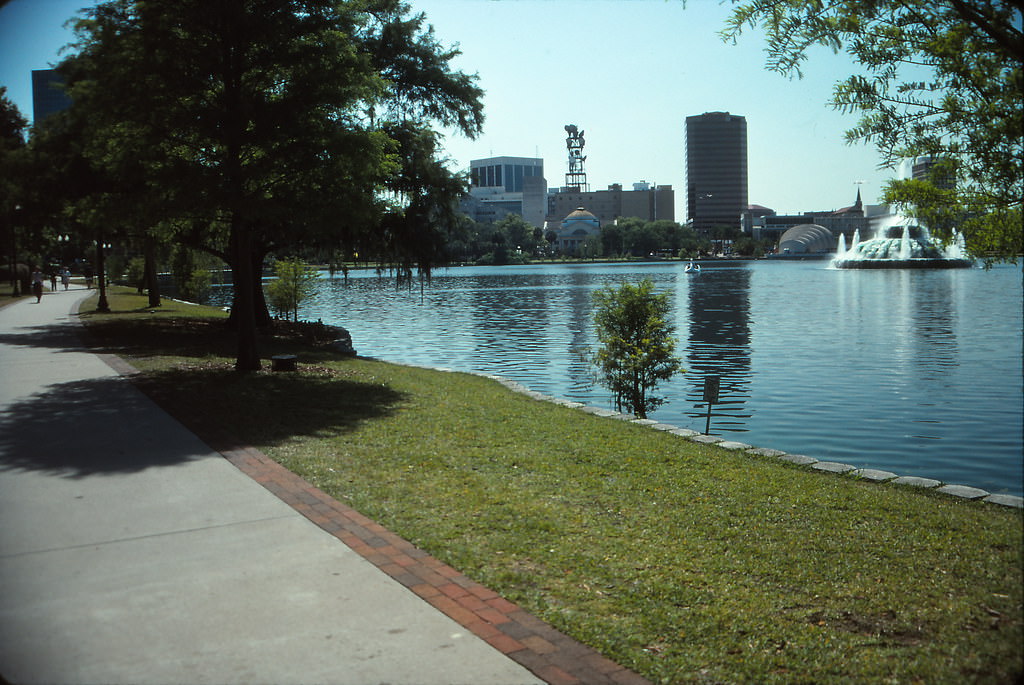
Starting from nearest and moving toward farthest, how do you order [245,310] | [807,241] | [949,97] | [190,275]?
[949,97], [245,310], [190,275], [807,241]

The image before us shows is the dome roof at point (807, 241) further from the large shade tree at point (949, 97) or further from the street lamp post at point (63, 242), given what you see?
the large shade tree at point (949, 97)

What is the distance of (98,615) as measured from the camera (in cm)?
465

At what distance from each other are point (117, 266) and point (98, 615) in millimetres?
70025

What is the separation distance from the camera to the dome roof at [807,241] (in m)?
171

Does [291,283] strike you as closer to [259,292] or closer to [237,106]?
[259,292]

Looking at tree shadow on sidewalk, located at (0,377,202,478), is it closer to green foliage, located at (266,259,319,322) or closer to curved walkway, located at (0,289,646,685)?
curved walkway, located at (0,289,646,685)

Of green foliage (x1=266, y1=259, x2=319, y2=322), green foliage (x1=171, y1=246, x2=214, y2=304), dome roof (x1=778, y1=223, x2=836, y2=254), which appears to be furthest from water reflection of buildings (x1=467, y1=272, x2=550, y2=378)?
dome roof (x1=778, y1=223, x2=836, y2=254)

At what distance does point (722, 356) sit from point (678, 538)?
19846mm

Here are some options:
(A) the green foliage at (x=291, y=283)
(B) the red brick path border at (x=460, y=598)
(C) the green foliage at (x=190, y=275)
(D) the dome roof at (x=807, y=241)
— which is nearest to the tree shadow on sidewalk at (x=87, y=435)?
(B) the red brick path border at (x=460, y=598)

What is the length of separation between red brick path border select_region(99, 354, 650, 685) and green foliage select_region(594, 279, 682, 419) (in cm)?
923

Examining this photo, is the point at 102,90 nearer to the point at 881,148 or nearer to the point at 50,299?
the point at 881,148

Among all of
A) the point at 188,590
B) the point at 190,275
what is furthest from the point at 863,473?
the point at 190,275

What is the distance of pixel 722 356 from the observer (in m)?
25.2

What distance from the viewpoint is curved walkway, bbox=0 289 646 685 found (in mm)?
4098
